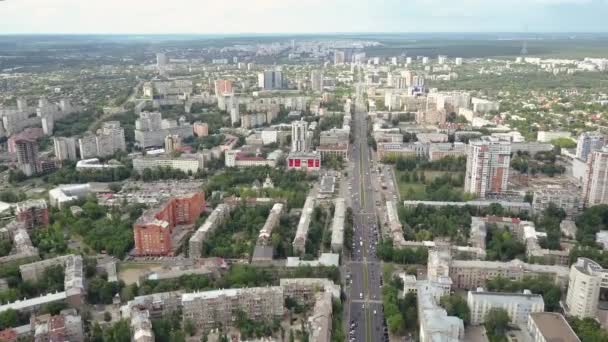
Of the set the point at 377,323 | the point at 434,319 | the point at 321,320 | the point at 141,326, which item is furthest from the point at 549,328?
the point at 141,326

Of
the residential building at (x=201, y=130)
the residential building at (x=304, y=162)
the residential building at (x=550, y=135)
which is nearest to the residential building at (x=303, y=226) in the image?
the residential building at (x=304, y=162)

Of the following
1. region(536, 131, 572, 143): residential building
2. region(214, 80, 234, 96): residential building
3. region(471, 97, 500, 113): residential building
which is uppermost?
region(214, 80, 234, 96): residential building

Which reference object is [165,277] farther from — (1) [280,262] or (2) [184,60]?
(2) [184,60]

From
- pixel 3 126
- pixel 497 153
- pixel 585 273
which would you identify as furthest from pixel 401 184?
pixel 3 126

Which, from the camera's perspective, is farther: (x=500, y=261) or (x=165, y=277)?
(x=500, y=261)

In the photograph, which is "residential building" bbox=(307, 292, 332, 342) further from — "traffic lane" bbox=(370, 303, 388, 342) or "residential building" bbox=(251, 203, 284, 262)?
"residential building" bbox=(251, 203, 284, 262)

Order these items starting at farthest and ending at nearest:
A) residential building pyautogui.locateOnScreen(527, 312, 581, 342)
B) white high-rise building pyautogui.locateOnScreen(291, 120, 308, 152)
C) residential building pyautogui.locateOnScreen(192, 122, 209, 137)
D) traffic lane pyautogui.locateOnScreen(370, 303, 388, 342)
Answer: residential building pyautogui.locateOnScreen(192, 122, 209, 137) → white high-rise building pyautogui.locateOnScreen(291, 120, 308, 152) → traffic lane pyautogui.locateOnScreen(370, 303, 388, 342) → residential building pyautogui.locateOnScreen(527, 312, 581, 342)

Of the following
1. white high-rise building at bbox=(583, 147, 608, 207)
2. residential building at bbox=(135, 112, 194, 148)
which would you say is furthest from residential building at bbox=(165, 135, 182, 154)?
white high-rise building at bbox=(583, 147, 608, 207)
